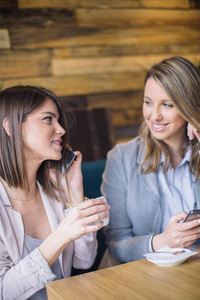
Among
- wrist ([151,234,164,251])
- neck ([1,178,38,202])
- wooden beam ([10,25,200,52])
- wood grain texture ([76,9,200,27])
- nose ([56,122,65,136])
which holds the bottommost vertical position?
wrist ([151,234,164,251])

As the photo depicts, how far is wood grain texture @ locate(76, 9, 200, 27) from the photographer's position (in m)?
3.74

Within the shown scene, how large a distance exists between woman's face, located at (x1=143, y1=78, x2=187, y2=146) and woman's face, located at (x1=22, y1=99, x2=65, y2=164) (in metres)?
0.49

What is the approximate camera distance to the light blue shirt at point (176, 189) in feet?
6.23

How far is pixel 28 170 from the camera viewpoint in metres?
1.67

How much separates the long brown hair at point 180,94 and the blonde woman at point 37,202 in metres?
0.42

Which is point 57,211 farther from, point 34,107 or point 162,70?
point 162,70

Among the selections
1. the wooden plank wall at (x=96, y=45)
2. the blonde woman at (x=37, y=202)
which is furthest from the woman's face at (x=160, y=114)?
the wooden plank wall at (x=96, y=45)

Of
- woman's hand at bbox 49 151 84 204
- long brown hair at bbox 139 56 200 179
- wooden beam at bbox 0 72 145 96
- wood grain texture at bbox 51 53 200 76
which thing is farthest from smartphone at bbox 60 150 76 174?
wood grain texture at bbox 51 53 200 76

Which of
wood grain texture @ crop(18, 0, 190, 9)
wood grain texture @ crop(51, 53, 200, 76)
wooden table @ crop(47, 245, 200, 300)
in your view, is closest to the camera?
wooden table @ crop(47, 245, 200, 300)

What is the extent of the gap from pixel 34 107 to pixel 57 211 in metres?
0.49

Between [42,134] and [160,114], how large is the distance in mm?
626

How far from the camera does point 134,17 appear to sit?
155 inches

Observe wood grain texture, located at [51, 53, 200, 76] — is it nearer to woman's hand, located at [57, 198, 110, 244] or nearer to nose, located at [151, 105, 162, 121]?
nose, located at [151, 105, 162, 121]

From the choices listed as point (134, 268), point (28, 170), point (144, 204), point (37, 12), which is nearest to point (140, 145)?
point (144, 204)
